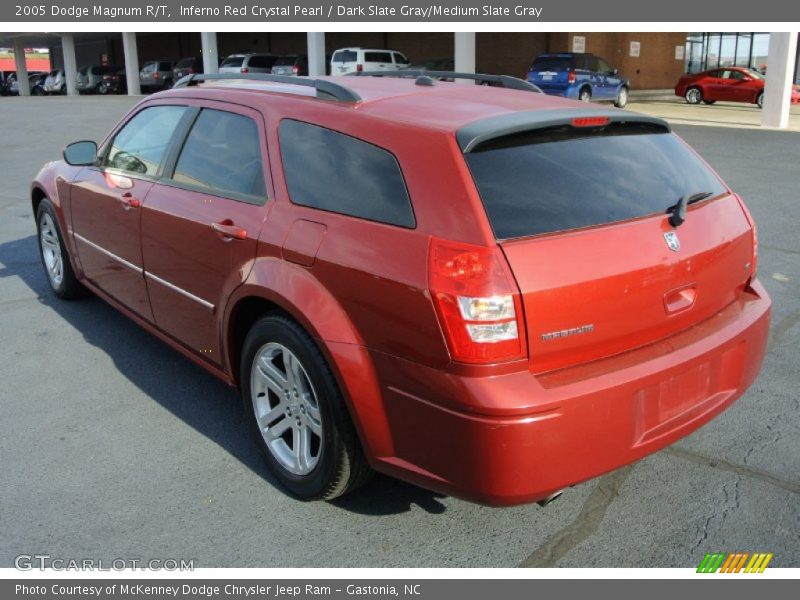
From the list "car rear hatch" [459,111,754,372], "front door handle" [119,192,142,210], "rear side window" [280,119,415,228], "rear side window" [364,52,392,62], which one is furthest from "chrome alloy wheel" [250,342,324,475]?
"rear side window" [364,52,392,62]

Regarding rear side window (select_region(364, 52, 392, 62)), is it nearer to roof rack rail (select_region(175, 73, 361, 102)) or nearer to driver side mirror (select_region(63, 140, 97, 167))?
driver side mirror (select_region(63, 140, 97, 167))

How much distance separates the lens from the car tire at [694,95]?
29125mm

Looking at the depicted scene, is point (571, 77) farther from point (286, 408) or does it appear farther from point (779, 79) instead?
point (286, 408)

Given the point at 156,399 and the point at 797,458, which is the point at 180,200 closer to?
the point at 156,399

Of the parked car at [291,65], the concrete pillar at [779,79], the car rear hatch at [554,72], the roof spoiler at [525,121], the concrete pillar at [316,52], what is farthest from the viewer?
the parked car at [291,65]

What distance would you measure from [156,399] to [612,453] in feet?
8.62

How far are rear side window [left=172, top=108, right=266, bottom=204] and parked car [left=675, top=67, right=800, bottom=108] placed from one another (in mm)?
27877

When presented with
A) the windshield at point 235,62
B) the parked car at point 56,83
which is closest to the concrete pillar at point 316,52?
the windshield at point 235,62

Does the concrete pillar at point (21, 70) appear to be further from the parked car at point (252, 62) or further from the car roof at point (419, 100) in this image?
the car roof at point (419, 100)

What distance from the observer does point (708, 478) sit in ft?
11.0

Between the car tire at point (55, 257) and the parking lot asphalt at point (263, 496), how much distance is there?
87cm

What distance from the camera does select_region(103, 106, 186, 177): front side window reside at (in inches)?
163

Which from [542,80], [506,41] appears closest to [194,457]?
[542,80]
